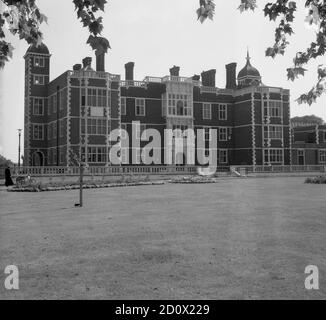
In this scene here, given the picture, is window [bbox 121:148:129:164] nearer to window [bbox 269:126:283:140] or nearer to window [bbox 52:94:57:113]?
window [bbox 52:94:57:113]

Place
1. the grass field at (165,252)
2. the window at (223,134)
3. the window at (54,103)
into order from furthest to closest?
the window at (223,134)
the window at (54,103)
the grass field at (165,252)

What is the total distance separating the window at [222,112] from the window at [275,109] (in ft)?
18.3

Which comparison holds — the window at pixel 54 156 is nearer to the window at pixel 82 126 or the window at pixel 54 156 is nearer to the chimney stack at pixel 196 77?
the window at pixel 82 126

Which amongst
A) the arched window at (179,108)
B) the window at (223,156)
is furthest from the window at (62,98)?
the window at (223,156)

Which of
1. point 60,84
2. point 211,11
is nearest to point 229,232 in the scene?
point 211,11

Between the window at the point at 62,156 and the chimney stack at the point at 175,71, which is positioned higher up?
the chimney stack at the point at 175,71

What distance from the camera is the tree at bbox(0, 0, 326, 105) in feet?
16.9

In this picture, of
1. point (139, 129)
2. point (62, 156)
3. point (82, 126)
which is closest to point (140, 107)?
point (139, 129)

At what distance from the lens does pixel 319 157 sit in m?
59.9

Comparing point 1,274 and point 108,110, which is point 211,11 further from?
point 108,110

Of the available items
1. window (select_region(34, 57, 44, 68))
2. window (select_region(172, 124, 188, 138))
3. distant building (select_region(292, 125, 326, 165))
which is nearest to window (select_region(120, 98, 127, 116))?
window (select_region(172, 124, 188, 138))

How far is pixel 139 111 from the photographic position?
50750 mm

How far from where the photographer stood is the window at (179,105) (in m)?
51.3
